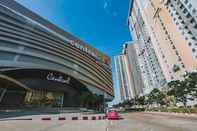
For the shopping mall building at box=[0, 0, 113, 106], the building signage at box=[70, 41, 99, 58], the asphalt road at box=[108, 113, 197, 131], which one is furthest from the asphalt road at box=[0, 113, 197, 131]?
the building signage at box=[70, 41, 99, 58]

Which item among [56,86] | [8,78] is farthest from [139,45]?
[8,78]

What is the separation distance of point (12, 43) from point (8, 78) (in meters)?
12.8

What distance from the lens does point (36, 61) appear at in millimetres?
61219

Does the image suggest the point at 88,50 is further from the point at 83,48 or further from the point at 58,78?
the point at 58,78

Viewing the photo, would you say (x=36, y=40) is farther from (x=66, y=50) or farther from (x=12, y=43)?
(x=66, y=50)

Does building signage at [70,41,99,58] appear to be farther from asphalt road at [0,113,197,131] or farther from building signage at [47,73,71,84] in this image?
asphalt road at [0,113,197,131]

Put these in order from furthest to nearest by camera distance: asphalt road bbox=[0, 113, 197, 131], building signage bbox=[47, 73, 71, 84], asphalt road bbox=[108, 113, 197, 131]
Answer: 1. building signage bbox=[47, 73, 71, 84]
2. asphalt road bbox=[0, 113, 197, 131]
3. asphalt road bbox=[108, 113, 197, 131]

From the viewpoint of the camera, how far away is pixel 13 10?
61812mm

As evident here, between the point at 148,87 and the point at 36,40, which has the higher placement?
the point at 36,40

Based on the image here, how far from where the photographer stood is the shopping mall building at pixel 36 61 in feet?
172

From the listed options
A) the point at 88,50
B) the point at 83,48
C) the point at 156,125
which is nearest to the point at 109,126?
the point at 156,125

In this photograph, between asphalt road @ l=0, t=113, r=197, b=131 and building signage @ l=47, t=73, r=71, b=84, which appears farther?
building signage @ l=47, t=73, r=71, b=84

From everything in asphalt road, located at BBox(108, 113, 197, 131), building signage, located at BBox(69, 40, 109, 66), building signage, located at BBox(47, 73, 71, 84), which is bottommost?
asphalt road, located at BBox(108, 113, 197, 131)

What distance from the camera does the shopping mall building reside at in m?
52.4
